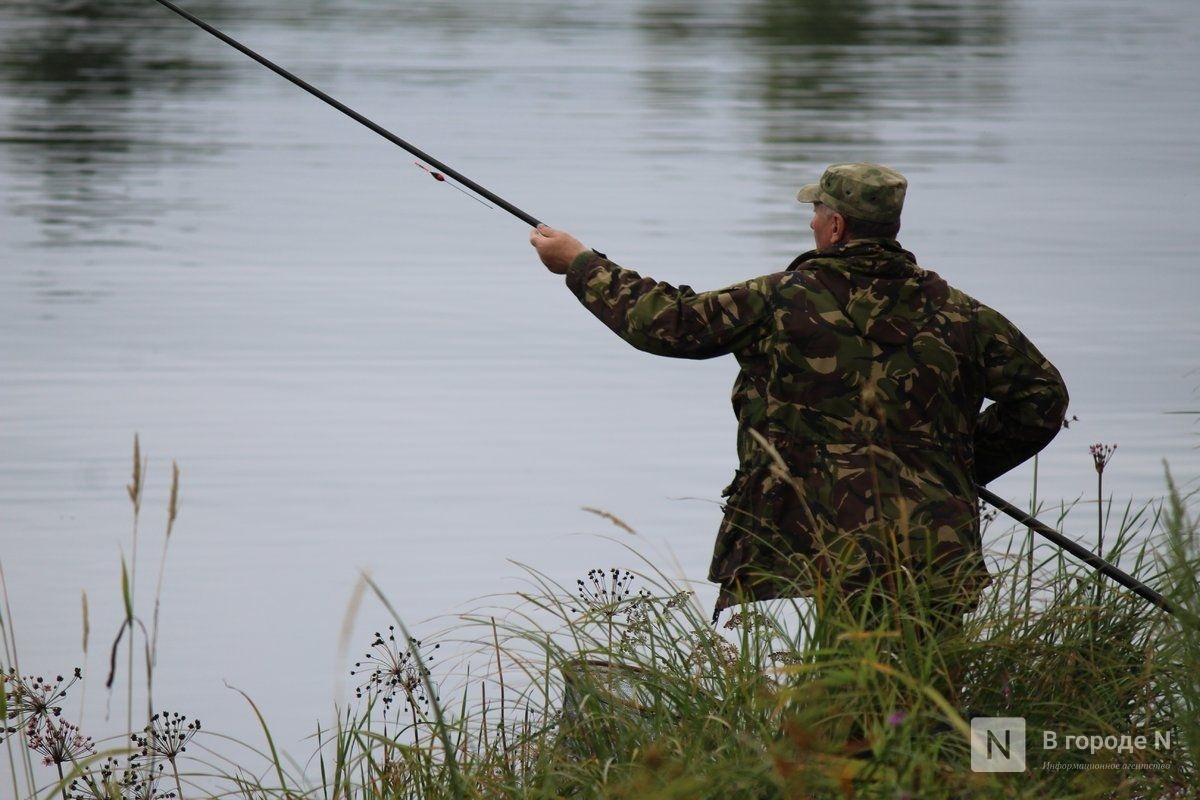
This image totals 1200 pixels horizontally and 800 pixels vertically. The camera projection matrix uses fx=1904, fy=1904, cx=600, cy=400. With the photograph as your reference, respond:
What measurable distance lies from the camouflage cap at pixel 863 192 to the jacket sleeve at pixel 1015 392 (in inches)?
11.6

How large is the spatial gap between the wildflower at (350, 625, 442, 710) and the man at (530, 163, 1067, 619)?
650 mm

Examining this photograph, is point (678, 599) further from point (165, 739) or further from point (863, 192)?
point (165, 739)

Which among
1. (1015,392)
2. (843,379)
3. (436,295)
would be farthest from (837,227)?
(436,295)

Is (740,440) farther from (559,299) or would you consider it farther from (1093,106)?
(1093,106)

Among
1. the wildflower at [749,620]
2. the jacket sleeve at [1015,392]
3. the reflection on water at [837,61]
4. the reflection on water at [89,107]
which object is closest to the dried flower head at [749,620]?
the wildflower at [749,620]

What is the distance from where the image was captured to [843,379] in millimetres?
3809

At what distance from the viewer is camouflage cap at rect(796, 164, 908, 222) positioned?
381 cm

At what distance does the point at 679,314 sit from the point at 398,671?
914mm

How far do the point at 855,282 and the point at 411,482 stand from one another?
12.0ft

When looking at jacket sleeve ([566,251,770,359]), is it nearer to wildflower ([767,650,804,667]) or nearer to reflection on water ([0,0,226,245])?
wildflower ([767,650,804,667])

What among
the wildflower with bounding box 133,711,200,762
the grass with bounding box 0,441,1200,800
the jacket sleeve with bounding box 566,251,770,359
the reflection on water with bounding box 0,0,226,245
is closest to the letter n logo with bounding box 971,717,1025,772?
the grass with bounding box 0,441,1200,800

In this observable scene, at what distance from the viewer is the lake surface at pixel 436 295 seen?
20.8 feet

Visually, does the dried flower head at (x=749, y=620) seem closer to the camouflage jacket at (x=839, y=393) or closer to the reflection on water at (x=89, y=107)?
the camouflage jacket at (x=839, y=393)

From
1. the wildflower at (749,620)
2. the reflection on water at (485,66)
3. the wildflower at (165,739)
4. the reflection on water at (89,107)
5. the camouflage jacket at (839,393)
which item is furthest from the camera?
the reflection on water at (485,66)
